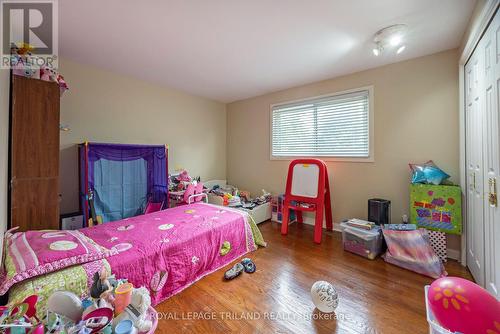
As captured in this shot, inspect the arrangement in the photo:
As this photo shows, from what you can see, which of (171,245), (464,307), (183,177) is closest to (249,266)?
(171,245)

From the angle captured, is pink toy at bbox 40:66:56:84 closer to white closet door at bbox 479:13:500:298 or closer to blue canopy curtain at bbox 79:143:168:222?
blue canopy curtain at bbox 79:143:168:222

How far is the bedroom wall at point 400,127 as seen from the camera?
2.32m

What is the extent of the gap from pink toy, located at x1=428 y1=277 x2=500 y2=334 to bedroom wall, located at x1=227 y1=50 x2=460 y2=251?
1.88 m

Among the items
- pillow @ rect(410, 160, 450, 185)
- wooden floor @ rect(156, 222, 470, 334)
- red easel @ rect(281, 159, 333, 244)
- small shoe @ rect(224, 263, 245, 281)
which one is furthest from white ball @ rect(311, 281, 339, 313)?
pillow @ rect(410, 160, 450, 185)

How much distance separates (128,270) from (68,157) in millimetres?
1985

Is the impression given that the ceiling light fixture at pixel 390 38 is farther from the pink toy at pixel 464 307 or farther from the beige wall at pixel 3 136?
the beige wall at pixel 3 136

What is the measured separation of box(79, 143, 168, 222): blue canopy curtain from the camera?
8.15 ft

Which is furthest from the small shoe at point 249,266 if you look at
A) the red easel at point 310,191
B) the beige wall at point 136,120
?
the beige wall at point 136,120

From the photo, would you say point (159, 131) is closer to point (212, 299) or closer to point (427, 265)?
point (212, 299)

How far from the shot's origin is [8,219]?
175 centimetres

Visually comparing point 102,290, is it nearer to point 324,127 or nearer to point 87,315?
point 87,315

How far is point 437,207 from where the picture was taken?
2205mm

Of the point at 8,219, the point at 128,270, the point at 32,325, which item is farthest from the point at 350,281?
the point at 8,219

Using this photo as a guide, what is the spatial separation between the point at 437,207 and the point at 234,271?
7.48ft
